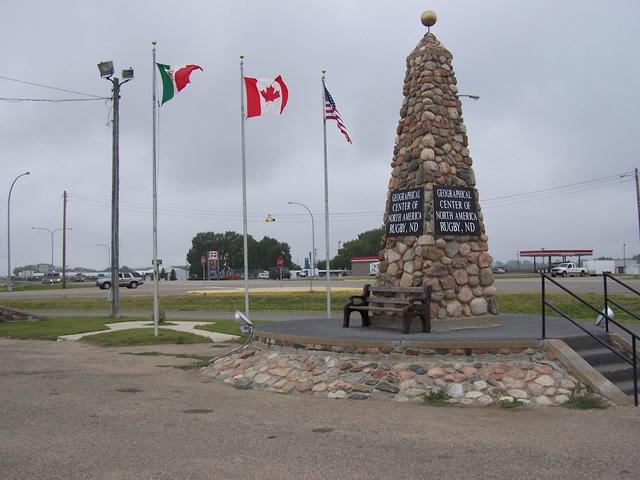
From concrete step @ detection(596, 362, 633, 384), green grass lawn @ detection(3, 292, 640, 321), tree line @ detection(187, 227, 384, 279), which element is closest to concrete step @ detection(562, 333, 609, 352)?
concrete step @ detection(596, 362, 633, 384)

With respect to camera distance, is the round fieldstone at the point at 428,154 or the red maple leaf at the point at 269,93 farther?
the red maple leaf at the point at 269,93

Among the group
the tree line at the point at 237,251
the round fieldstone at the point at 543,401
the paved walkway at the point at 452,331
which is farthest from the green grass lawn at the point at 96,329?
the tree line at the point at 237,251

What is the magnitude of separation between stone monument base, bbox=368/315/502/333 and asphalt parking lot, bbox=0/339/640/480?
2.69 meters

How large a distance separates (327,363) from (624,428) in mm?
3962

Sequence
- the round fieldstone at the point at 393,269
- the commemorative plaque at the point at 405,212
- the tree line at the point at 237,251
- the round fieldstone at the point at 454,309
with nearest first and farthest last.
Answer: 1. the round fieldstone at the point at 454,309
2. the commemorative plaque at the point at 405,212
3. the round fieldstone at the point at 393,269
4. the tree line at the point at 237,251

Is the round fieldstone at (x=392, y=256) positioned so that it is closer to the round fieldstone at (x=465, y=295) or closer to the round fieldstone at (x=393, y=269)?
the round fieldstone at (x=393, y=269)

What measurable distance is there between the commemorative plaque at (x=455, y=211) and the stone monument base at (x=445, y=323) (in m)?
1.47

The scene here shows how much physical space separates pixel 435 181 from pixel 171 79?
8537 millimetres

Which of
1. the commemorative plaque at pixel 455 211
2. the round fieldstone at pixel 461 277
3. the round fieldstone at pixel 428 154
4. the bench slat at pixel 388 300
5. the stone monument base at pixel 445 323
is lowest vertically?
the stone monument base at pixel 445 323

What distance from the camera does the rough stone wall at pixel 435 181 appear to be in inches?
418

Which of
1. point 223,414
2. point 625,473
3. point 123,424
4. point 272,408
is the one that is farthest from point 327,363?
point 625,473

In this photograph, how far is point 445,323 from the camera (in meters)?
10.5

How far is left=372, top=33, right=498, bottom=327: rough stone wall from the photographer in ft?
34.9

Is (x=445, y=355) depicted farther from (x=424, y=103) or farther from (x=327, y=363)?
(x=424, y=103)
